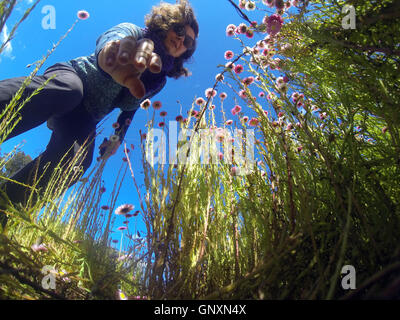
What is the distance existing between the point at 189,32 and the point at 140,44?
106 centimetres

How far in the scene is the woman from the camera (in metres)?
1.09

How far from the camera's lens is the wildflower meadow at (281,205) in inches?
16.6

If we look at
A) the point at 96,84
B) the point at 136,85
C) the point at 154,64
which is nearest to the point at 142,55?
the point at 154,64

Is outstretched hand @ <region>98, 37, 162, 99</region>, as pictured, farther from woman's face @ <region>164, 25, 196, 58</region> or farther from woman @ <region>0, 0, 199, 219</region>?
woman's face @ <region>164, 25, 196, 58</region>

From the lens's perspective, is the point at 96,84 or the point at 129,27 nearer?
the point at 129,27

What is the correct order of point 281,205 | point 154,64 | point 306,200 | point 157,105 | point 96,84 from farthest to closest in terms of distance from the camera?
point 96,84 < point 157,105 < point 154,64 < point 281,205 < point 306,200

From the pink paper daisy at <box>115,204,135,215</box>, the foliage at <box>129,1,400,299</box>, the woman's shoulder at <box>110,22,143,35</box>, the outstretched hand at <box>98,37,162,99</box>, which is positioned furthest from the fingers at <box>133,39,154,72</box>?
the pink paper daisy at <box>115,204,135,215</box>

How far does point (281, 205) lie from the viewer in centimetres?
62

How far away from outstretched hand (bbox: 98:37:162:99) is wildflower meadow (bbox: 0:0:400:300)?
0.21 meters

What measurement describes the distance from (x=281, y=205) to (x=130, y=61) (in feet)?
2.50

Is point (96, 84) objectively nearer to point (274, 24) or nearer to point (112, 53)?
point (112, 53)

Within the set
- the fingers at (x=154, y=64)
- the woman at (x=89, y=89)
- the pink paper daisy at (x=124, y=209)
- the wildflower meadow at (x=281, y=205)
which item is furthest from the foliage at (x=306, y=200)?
the pink paper daisy at (x=124, y=209)

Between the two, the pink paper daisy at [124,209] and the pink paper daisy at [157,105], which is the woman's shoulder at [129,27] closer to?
the pink paper daisy at [157,105]
